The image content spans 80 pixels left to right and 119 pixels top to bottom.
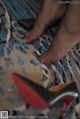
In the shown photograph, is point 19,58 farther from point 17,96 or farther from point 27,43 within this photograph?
point 17,96

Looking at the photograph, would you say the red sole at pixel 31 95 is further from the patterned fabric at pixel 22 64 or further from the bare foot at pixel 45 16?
the bare foot at pixel 45 16

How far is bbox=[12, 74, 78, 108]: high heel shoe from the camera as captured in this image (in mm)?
1028

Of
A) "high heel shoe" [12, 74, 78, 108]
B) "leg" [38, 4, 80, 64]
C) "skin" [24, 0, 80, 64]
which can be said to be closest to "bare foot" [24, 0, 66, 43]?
"skin" [24, 0, 80, 64]

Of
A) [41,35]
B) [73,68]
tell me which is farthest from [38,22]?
[73,68]

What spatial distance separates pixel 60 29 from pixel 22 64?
0.78ft

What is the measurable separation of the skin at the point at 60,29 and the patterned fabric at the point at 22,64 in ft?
0.12

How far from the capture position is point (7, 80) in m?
1.19

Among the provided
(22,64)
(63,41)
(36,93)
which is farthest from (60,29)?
(36,93)

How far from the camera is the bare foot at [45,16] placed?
4.33 ft

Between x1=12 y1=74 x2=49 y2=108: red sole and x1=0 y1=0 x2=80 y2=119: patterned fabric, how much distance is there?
0.22 feet

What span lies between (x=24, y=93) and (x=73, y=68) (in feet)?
1.13

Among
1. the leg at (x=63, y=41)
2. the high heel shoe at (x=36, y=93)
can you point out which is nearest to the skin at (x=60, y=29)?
the leg at (x=63, y=41)

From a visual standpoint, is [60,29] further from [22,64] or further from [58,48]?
[22,64]

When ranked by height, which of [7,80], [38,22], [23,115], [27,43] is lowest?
[23,115]
